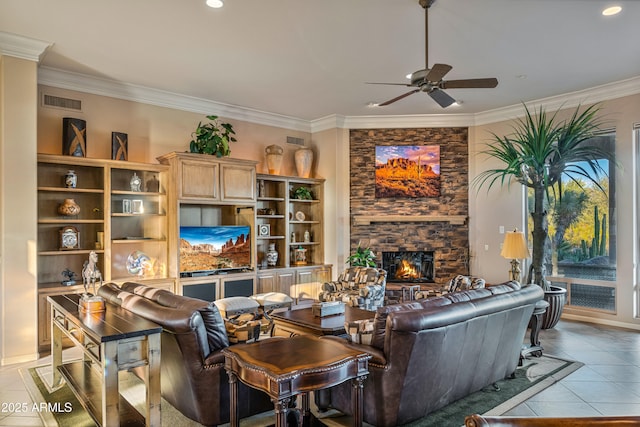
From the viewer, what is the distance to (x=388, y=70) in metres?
5.20

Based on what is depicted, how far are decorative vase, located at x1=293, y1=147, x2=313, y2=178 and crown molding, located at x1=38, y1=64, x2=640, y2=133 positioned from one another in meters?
0.55

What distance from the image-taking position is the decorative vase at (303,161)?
750cm

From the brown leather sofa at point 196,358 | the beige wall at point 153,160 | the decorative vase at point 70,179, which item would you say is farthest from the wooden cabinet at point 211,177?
the brown leather sofa at point 196,358

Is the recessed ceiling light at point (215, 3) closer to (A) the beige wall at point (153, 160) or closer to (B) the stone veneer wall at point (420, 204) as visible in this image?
(A) the beige wall at point (153, 160)

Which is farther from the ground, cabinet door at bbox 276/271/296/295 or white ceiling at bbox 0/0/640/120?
white ceiling at bbox 0/0/640/120

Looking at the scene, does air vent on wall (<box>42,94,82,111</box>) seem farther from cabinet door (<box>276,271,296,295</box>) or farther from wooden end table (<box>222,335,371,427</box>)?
wooden end table (<box>222,335,371,427</box>)

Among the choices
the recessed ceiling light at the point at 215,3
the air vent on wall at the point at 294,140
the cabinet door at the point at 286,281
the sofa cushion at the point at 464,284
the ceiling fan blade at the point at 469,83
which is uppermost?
the recessed ceiling light at the point at 215,3

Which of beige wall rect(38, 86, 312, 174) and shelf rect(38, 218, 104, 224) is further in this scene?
beige wall rect(38, 86, 312, 174)

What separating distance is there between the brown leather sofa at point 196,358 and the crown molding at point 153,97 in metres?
3.66

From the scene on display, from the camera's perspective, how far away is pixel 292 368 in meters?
2.20

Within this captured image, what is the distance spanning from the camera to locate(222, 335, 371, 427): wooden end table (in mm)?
2145

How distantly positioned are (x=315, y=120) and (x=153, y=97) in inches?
113

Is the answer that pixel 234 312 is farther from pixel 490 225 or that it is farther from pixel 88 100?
pixel 490 225

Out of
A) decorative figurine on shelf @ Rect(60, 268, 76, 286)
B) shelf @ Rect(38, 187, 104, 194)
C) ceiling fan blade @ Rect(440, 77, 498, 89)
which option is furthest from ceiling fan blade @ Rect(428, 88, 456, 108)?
decorative figurine on shelf @ Rect(60, 268, 76, 286)
